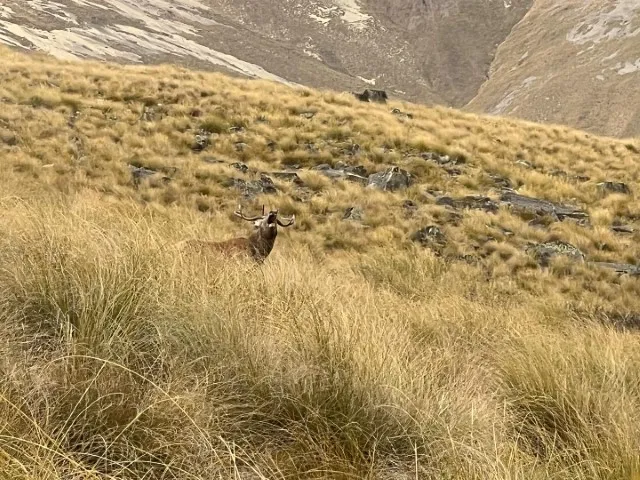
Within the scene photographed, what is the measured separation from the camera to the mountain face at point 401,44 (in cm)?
6562

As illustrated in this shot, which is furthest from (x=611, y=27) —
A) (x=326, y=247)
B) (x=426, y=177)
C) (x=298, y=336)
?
(x=298, y=336)

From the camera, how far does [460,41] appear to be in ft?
357

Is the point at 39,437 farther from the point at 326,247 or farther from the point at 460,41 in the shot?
the point at 460,41

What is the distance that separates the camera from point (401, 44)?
108 metres

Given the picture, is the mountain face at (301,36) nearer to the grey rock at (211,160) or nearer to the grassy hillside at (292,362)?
the grey rock at (211,160)

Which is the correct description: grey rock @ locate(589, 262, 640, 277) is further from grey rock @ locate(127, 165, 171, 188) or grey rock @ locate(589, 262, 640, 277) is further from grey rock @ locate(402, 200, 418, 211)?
grey rock @ locate(127, 165, 171, 188)

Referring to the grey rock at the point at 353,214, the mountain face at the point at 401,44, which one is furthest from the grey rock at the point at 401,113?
the mountain face at the point at 401,44

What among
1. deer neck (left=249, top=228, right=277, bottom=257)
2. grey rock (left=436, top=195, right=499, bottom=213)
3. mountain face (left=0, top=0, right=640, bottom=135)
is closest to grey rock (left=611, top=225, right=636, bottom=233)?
grey rock (left=436, top=195, right=499, bottom=213)

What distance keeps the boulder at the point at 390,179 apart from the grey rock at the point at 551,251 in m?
3.17

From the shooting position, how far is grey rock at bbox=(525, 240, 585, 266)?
9.12 m

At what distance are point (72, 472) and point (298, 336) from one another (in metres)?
1.42

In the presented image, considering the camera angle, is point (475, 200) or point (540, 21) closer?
point (475, 200)

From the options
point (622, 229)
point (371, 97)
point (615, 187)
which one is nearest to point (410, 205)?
point (622, 229)

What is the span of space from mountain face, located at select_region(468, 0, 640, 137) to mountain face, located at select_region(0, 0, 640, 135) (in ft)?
0.68
